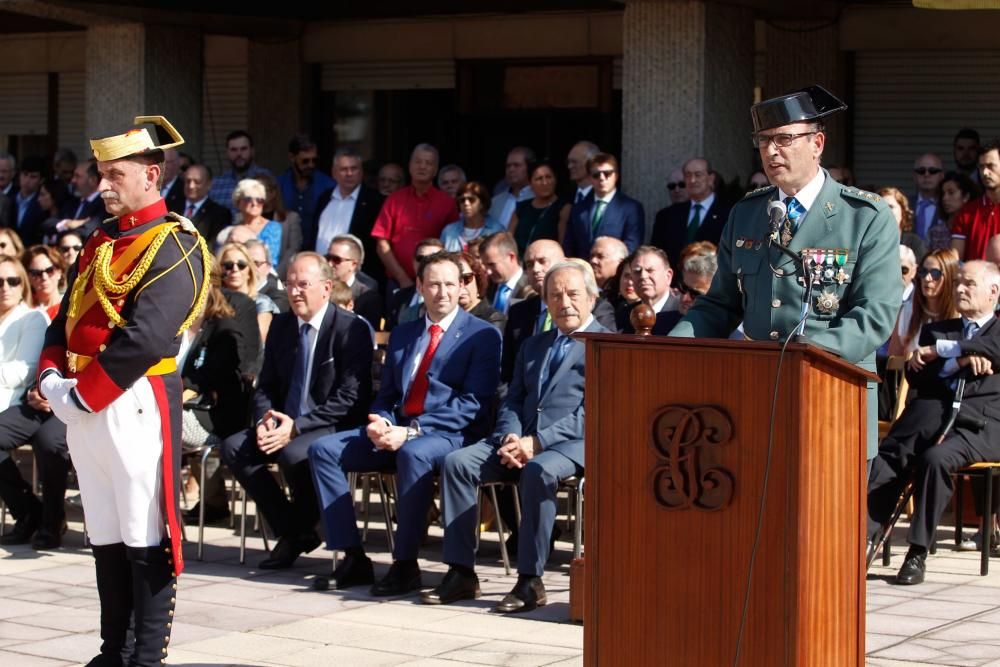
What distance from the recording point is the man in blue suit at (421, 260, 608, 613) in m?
6.90

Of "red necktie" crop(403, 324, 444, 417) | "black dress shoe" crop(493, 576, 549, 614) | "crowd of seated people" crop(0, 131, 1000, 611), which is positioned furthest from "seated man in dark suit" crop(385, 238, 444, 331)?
"black dress shoe" crop(493, 576, 549, 614)

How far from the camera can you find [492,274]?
9312 mm

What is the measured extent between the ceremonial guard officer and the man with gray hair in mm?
5433

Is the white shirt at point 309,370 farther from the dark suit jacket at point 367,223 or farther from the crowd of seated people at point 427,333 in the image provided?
the dark suit jacket at point 367,223

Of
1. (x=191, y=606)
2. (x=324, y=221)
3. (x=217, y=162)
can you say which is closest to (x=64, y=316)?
(x=191, y=606)

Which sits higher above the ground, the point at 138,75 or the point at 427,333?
the point at 138,75

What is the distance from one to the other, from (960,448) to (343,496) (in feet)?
9.07

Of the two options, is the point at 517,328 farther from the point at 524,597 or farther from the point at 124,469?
the point at 124,469

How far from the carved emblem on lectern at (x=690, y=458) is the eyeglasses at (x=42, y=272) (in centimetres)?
583

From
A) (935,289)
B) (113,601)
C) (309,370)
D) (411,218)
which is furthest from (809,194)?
(411,218)

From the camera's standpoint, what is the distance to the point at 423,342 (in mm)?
7797

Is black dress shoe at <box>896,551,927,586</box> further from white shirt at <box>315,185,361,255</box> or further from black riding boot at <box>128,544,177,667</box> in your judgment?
white shirt at <box>315,185,361,255</box>

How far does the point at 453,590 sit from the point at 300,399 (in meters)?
1.55

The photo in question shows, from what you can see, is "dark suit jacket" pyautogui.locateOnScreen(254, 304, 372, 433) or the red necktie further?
"dark suit jacket" pyautogui.locateOnScreen(254, 304, 372, 433)
